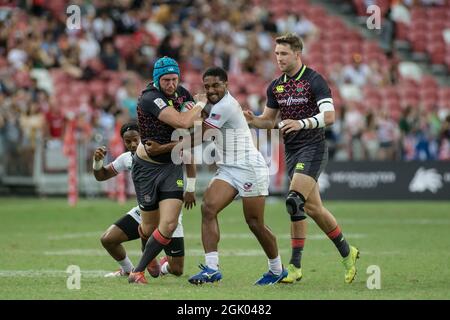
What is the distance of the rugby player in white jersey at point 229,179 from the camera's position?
11.5m

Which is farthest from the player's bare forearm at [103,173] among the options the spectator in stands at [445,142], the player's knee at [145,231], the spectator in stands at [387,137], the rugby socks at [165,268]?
the spectator in stands at [445,142]

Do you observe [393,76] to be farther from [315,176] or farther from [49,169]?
[315,176]

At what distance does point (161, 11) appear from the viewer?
31.4 metres

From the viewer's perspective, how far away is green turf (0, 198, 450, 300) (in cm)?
1068

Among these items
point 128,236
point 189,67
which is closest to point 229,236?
point 128,236

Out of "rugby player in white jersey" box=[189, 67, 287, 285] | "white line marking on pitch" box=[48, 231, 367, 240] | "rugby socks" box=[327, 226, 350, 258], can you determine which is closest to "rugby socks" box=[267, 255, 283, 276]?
"rugby player in white jersey" box=[189, 67, 287, 285]

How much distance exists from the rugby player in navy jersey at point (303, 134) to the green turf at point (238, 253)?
0.42 metres

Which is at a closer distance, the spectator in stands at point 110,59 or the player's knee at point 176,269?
the player's knee at point 176,269

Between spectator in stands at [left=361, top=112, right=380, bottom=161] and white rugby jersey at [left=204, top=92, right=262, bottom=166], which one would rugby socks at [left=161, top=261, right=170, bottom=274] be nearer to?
white rugby jersey at [left=204, top=92, right=262, bottom=166]

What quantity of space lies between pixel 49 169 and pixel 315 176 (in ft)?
52.9

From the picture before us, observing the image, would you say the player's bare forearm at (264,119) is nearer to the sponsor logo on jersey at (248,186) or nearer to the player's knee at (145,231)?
the sponsor logo on jersey at (248,186)

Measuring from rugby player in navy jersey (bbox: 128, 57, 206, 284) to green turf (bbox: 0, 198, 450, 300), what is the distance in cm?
57
